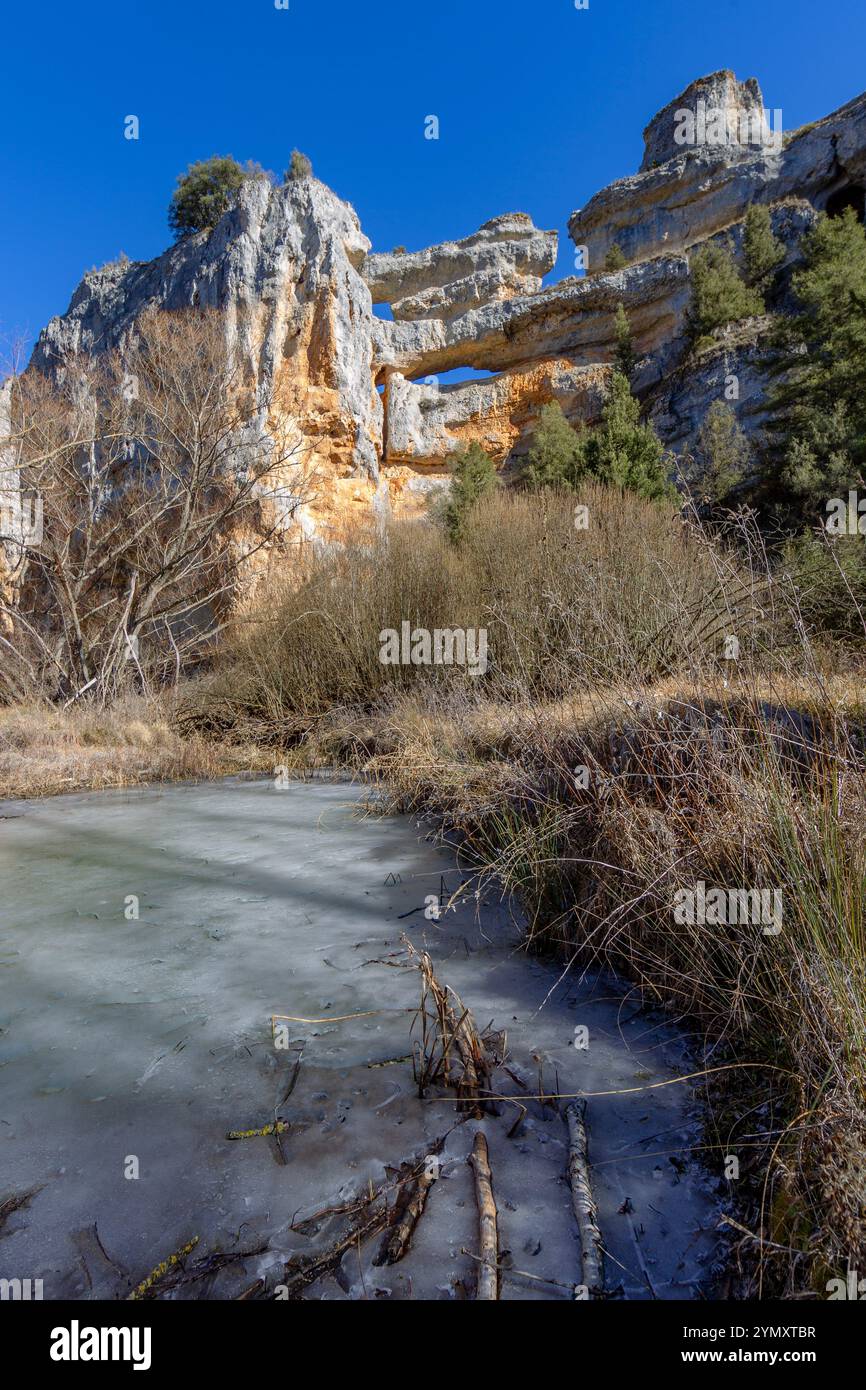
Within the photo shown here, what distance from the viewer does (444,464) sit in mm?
28016

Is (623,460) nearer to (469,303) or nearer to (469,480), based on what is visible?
(469,480)

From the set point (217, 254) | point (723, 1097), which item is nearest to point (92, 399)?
point (217, 254)

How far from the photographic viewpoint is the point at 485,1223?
63.8 inches

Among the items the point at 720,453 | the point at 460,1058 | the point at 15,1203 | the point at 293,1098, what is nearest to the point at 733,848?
the point at 460,1058

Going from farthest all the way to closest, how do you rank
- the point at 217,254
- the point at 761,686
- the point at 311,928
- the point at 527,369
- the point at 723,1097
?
1. the point at 527,369
2. the point at 217,254
3. the point at 311,928
4. the point at 761,686
5. the point at 723,1097

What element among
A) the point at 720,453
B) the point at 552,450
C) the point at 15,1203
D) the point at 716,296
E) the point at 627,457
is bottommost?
the point at 15,1203

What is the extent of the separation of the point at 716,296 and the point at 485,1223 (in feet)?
106

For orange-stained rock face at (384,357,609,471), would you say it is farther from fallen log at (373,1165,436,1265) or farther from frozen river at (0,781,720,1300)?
fallen log at (373,1165,436,1265)

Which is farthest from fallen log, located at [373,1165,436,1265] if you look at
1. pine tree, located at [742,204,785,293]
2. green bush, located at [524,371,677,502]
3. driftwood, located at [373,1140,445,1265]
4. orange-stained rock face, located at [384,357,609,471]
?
pine tree, located at [742,204,785,293]

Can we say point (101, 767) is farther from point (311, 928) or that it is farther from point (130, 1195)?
point (130, 1195)

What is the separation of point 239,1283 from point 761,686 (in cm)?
308

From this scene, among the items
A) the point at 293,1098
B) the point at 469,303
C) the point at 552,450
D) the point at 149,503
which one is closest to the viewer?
the point at 293,1098

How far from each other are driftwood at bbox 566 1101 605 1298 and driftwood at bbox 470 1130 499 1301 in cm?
20
